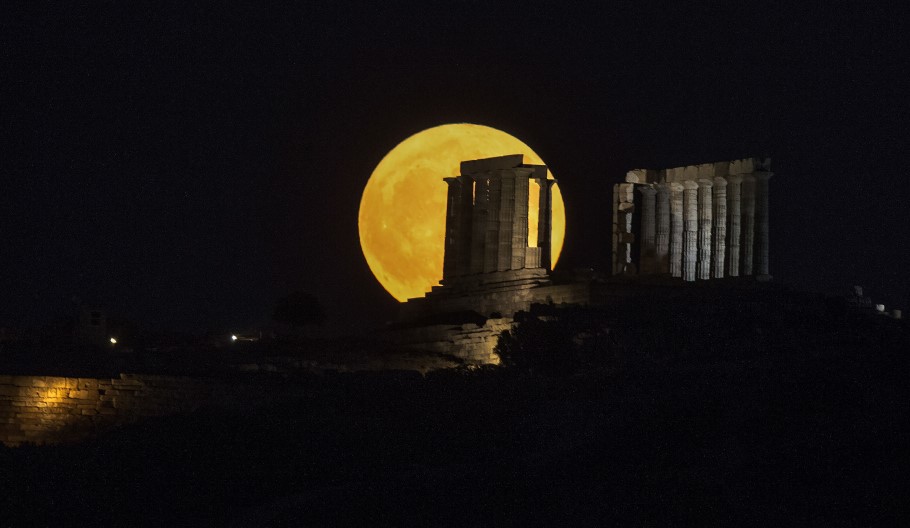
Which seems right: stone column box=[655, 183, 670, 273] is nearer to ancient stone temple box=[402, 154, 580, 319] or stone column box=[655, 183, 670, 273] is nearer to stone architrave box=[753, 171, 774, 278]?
stone architrave box=[753, 171, 774, 278]

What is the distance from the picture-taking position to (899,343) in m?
46.5

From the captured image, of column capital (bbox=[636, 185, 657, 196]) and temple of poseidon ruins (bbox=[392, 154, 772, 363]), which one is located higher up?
column capital (bbox=[636, 185, 657, 196])

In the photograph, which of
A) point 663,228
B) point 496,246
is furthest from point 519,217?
point 663,228

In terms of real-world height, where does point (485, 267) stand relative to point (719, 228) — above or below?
below

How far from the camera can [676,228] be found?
62.8 metres

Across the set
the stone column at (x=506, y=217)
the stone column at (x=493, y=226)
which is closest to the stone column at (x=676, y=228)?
the stone column at (x=506, y=217)

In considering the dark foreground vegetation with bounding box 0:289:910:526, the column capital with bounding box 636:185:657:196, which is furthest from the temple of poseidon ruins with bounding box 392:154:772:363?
the dark foreground vegetation with bounding box 0:289:910:526

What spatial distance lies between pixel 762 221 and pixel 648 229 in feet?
18.1

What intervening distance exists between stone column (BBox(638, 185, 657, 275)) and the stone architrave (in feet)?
16.2

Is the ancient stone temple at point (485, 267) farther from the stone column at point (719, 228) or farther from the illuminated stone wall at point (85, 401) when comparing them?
the illuminated stone wall at point (85, 401)

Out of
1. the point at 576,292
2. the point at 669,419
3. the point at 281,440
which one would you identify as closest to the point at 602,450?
the point at 669,419

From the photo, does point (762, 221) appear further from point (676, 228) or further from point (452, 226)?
point (452, 226)

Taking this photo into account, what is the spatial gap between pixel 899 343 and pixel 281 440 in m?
20.3

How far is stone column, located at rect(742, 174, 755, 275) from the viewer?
2370 inches
